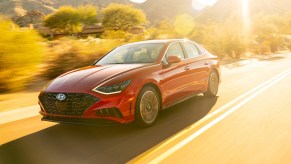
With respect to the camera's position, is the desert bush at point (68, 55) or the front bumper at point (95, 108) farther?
the desert bush at point (68, 55)

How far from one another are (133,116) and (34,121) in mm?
2507

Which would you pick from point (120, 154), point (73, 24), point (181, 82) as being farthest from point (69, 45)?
point (73, 24)

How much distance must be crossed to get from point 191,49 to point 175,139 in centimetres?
348

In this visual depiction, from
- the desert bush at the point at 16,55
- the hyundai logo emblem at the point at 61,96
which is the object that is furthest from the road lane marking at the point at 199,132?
the desert bush at the point at 16,55

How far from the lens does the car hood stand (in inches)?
250

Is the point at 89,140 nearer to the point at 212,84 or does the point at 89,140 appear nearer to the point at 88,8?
the point at 212,84

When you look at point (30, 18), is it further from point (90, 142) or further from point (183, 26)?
point (90, 142)

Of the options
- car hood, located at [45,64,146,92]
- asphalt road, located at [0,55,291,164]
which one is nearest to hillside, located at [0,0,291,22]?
asphalt road, located at [0,55,291,164]

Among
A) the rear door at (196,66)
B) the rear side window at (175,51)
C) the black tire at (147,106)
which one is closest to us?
the black tire at (147,106)

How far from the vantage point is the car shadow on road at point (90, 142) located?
5.33 metres

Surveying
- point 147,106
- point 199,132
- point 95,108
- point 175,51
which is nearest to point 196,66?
point 175,51

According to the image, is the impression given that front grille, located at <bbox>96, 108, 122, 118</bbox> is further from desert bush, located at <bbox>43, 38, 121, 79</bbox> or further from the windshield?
desert bush, located at <bbox>43, 38, 121, 79</bbox>

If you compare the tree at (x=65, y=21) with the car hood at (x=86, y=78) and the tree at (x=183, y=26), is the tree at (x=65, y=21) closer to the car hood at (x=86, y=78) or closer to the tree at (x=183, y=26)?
the tree at (x=183, y=26)

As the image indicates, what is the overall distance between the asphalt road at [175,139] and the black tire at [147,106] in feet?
0.56
